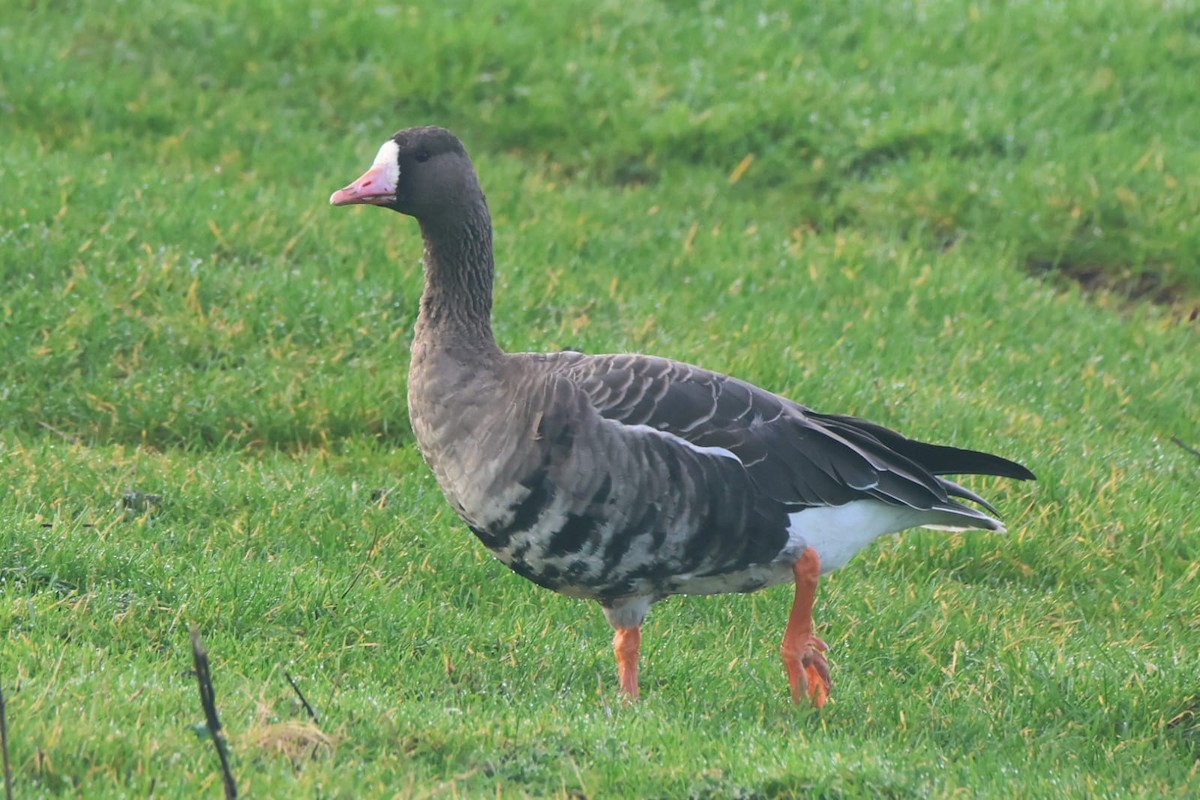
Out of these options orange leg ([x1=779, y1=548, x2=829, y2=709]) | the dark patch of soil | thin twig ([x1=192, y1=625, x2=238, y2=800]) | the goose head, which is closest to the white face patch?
the goose head

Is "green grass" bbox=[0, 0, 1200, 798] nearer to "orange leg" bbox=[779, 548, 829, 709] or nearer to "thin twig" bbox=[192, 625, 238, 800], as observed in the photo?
"orange leg" bbox=[779, 548, 829, 709]

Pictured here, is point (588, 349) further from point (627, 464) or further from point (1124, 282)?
point (1124, 282)

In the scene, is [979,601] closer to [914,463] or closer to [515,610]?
[914,463]

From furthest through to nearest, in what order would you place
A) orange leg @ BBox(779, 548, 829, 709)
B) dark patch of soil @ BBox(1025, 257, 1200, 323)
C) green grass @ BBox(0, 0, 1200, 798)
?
1. dark patch of soil @ BBox(1025, 257, 1200, 323)
2. orange leg @ BBox(779, 548, 829, 709)
3. green grass @ BBox(0, 0, 1200, 798)

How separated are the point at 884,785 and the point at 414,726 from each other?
59.4 inches

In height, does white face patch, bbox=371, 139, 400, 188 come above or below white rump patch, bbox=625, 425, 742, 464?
above

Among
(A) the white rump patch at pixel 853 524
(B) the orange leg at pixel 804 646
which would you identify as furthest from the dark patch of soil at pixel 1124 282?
(B) the orange leg at pixel 804 646

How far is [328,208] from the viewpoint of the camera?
9820mm

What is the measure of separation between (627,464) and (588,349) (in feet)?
10.3

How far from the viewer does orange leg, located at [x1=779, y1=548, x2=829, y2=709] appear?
5.59 meters

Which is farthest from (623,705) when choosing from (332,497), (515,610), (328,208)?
(328,208)

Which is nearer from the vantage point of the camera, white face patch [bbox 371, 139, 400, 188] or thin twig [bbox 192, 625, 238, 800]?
thin twig [bbox 192, 625, 238, 800]

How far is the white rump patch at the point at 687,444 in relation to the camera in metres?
5.48

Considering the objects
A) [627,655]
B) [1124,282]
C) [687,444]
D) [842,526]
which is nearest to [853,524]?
[842,526]
